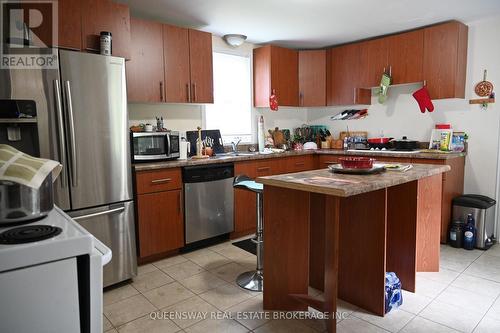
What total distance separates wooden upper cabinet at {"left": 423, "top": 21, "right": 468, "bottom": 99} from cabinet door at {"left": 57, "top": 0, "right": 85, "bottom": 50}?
333cm

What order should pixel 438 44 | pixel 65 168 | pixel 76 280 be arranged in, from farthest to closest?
pixel 438 44 → pixel 65 168 → pixel 76 280

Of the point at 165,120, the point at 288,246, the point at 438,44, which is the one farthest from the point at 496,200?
the point at 165,120

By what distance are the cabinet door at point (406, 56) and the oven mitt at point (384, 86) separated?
0.08m

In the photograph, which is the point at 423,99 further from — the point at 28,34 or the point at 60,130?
the point at 28,34

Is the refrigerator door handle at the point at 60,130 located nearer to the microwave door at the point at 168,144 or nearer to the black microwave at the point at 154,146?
the black microwave at the point at 154,146

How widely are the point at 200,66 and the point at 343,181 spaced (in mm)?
2208

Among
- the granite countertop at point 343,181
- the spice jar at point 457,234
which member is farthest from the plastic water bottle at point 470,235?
the granite countertop at point 343,181

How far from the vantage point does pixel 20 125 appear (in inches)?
77.9

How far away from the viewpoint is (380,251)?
2.05 metres

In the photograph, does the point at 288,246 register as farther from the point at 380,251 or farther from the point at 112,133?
the point at 112,133

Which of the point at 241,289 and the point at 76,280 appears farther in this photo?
the point at 241,289

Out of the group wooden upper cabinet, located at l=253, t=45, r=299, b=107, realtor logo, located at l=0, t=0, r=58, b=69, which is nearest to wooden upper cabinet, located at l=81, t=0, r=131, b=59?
realtor logo, located at l=0, t=0, r=58, b=69

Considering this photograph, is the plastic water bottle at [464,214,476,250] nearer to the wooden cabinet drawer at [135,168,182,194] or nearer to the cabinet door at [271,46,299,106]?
the cabinet door at [271,46,299,106]

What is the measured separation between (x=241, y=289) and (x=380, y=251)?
3.44 feet
